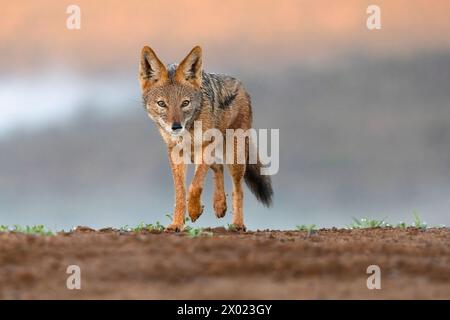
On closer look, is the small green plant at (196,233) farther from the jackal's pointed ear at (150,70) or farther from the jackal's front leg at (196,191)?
the jackal's pointed ear at (150,70)

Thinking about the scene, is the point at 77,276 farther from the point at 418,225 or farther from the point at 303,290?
the point at 418,225

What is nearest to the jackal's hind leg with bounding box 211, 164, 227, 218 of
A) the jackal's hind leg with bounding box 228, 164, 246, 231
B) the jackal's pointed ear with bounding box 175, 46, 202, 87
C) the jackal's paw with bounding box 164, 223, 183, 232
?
the jackal's hind leg with bounding box 228, 164, 246, 231

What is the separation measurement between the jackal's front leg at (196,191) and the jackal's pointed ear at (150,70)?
4.26 feet

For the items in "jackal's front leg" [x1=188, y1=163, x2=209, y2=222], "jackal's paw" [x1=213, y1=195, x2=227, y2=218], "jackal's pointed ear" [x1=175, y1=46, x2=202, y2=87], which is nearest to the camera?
"jackal's front leg" [x1=188, y1=163, x2=209, y2=222]

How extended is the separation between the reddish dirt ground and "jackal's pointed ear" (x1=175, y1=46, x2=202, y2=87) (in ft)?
8.68

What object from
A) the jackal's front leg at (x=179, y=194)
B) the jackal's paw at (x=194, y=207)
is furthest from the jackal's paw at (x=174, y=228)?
the jackal's paw at (x=194, y=207)

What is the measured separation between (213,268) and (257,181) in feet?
19.7

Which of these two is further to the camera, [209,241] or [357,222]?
[357,222]

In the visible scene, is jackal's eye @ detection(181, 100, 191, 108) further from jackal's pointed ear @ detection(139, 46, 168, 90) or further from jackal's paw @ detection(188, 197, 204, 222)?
jackal's paw @ detection(188, 197, 204, 222)

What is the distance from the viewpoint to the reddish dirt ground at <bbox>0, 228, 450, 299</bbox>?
719 cm

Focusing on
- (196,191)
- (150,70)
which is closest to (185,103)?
(150,70)

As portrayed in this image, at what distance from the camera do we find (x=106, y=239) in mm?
9242
